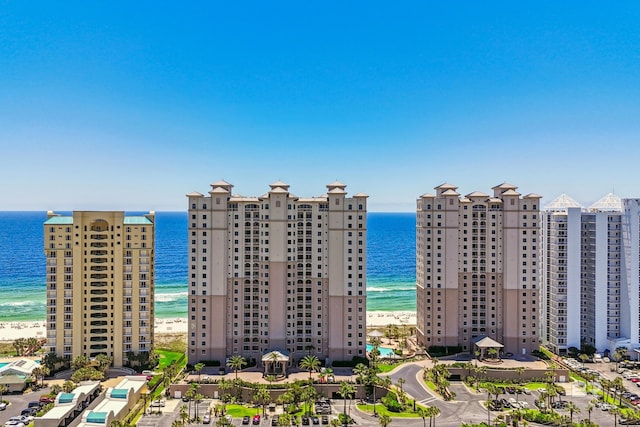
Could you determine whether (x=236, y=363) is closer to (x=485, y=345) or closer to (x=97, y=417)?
(x=97, y=417)

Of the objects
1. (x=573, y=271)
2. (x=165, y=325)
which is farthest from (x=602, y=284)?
(x=165, y=325)

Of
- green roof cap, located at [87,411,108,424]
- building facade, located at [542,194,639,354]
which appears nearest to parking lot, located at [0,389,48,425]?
green roof cap, located at [87,411,108,424]

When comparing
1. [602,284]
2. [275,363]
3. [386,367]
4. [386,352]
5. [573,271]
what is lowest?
[386,352]

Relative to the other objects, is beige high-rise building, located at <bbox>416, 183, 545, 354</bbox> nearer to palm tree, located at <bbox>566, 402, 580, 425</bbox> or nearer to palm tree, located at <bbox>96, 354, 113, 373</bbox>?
palm tree, located at <bbox>566, 402, 580, 425</bbox>

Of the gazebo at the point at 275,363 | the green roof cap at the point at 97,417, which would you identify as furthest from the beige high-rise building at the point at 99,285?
the gazebo at the point at 275,363

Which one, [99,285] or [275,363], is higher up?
[99,285]

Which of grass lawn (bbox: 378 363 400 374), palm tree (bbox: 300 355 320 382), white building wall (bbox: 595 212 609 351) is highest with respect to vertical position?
white building wall (bbox: 595 212 609 351)
